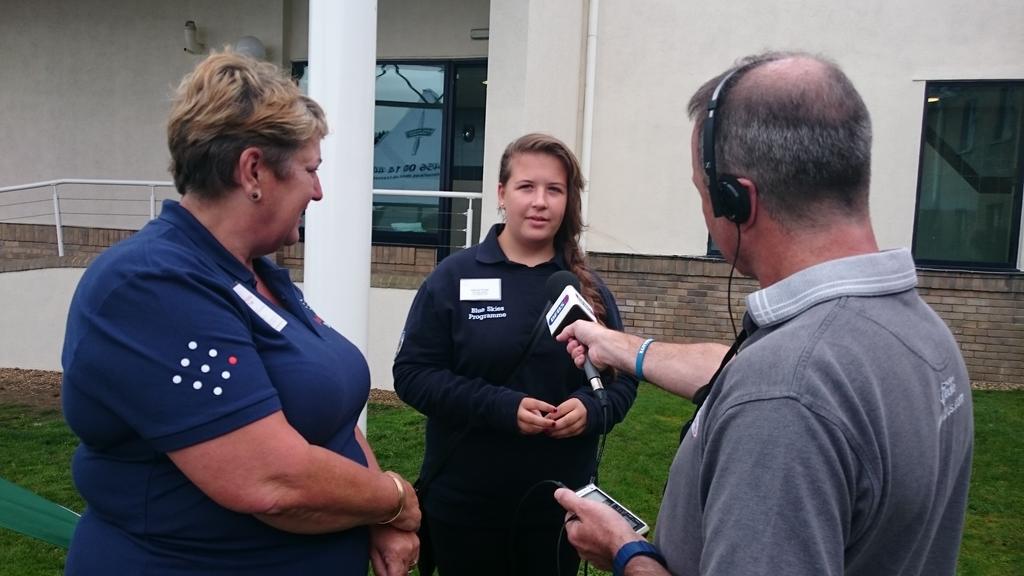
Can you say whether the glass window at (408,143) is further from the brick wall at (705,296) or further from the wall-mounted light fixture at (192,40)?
the wall-mounted light fixture at (192,40)

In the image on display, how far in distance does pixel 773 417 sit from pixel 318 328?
1259 mm

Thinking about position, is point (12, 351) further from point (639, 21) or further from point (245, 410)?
point (245, 410)

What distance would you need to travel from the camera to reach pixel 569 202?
2.99 meters

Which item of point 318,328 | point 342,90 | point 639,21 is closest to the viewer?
point 318,328

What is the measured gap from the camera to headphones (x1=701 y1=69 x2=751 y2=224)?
1.27 metres

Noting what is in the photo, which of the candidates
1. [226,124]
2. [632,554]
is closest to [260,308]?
[226,124]

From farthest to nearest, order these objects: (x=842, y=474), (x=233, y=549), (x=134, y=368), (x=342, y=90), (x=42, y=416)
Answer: (x=42, y=416) → (x=342, y=90) → (x=233, y=549) → (x=134, y=368) → (x=842, y=474)

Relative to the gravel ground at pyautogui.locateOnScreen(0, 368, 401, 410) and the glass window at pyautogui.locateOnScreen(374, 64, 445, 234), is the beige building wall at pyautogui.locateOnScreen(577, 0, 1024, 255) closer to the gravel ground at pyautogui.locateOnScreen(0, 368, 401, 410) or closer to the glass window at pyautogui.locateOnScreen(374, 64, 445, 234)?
the glass window at pyautogui.locateOnScreen(374, 64, 445, 234)

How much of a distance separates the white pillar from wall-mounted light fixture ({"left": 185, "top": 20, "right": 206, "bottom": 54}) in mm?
7672

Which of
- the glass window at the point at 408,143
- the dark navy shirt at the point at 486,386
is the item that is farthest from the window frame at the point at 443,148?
the dark navy shirt at the point at 486,386

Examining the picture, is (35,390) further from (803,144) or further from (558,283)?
(803,144)

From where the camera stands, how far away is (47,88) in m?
10.3

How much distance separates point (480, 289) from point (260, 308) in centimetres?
118

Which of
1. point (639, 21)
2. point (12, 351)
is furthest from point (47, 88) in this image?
point (639, 21)
